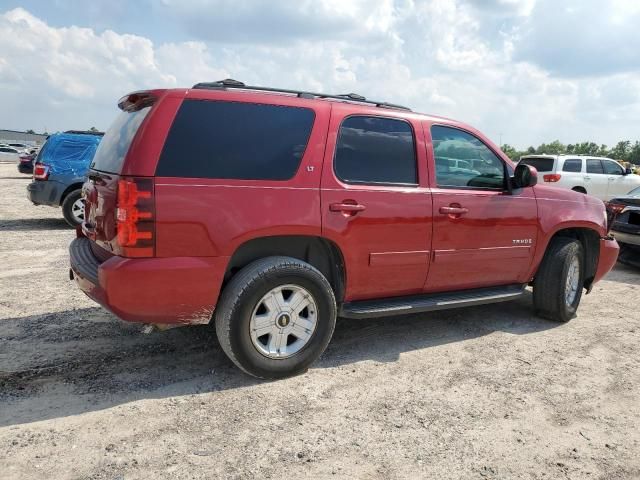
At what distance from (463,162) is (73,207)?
815cm

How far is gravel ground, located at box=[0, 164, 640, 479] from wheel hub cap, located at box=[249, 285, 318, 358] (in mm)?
263

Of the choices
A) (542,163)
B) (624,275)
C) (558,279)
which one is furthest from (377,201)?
Answer: (542,163)

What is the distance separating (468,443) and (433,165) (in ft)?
7.17

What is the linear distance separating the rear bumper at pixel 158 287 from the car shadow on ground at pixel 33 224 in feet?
25.3

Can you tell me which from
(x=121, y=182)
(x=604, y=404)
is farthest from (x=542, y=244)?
(x=121, y=182)

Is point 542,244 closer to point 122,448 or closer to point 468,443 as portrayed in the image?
point 468,443

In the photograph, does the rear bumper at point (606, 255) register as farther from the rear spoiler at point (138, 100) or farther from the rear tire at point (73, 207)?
the rear tire at point (73, 207)

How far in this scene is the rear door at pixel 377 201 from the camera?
3.69m

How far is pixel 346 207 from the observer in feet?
12.1

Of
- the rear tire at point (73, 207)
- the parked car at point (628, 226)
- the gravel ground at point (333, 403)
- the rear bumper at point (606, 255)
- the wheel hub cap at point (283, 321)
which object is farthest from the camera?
the rear tire at point (73, 207)

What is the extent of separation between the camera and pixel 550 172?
14.1m

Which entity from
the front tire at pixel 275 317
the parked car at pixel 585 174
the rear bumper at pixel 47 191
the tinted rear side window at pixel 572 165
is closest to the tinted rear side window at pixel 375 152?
the front tire at pixel 275 317

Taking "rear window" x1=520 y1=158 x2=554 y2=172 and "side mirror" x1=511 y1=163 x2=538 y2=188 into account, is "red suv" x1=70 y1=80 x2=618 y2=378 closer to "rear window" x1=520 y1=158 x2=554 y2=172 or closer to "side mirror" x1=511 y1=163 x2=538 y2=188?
"side mirror" x1=511 y1=163 x2=538 y2=188

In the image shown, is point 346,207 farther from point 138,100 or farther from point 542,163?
point 542,163
